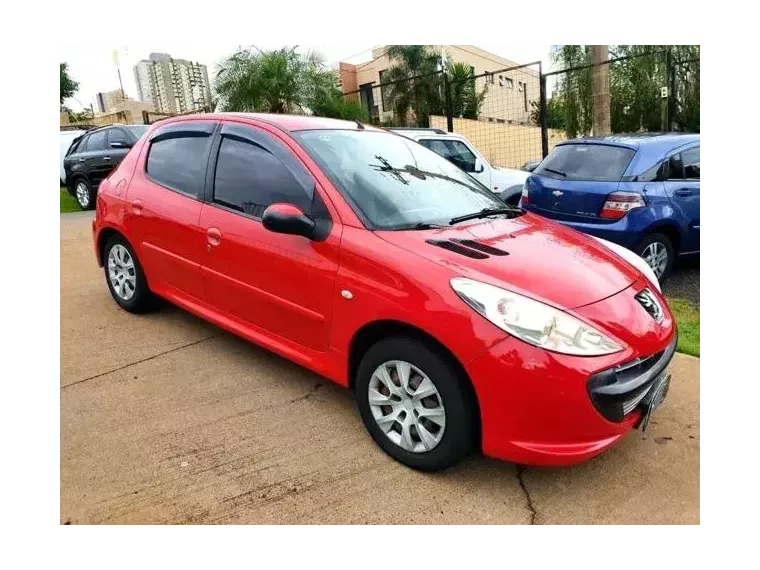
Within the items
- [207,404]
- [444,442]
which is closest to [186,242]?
[207,404]

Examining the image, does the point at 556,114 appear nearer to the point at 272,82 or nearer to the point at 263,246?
the point at 272,82

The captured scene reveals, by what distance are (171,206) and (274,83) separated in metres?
12.7

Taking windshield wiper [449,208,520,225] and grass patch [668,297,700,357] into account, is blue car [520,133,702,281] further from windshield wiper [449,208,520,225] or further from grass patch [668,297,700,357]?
windshield wiper [449,208,520,225]

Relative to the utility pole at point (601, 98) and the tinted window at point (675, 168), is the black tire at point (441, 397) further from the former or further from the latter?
the utility pole at point (601, 98)

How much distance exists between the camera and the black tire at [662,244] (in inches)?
208

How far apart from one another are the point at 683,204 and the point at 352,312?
4.14 m

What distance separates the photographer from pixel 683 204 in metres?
5.36

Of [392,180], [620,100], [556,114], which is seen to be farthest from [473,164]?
[556,114]

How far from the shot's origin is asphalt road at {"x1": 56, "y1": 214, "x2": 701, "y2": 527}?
7.89 feet

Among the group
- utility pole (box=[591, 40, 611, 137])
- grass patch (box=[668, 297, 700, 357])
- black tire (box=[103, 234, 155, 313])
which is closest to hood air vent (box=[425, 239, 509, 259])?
grass patch (box=[668, 297, 700, 357])

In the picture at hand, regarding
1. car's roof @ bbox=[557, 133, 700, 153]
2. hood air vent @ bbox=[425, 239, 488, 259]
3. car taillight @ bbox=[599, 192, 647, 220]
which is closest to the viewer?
hood air vent @ bbox=[425, 239, 488, 259]

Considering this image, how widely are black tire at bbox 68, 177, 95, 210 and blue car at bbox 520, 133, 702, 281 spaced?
9447 millimetres

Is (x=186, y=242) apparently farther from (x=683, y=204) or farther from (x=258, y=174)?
(x=683, y=204)

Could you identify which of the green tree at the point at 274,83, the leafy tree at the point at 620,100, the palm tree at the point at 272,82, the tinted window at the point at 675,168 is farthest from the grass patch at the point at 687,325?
the palm tree at the point at 272,82
